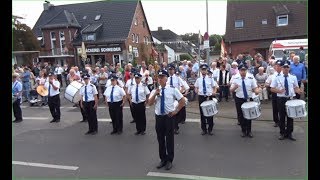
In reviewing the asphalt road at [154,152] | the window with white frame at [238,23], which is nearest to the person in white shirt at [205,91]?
the asphalt road at [154,152]

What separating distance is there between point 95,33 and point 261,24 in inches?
801

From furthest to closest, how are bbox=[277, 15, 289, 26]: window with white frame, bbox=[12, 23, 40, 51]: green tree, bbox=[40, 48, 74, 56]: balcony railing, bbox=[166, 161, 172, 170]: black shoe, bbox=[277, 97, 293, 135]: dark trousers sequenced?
bbox=[40, 48, 74, 56]: balcony railing
bbox=[12, 23, 40, 51]: green tree
bbox=[277, 15, 289, 26]: window with white frame
bbox=[277, 97, 293, 135]: dark trousers
bbox=[166, 161, 172, 170]: black shoe

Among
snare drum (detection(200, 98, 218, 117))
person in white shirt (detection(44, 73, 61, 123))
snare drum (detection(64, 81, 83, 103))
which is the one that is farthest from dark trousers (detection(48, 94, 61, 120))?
snare drum (detection(200, 98, 218, 117))

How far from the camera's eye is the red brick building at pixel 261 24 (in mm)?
34875

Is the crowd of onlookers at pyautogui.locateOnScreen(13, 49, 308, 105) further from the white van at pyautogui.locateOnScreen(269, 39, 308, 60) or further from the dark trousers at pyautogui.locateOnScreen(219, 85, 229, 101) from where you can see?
the white van at pyautogui.locateOnScreen(269, 39, 308, 60)

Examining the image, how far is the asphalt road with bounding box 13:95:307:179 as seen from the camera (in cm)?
686

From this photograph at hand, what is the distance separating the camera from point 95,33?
43.8 metres

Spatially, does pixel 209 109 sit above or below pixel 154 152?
above

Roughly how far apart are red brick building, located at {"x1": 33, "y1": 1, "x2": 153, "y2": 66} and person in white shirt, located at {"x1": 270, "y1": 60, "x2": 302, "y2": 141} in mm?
34540

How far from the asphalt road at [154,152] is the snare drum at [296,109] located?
2.25ft

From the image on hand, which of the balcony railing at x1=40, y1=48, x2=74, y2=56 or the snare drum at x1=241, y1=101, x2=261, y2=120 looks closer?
the snare drum at x1=241, y1=101, x2=261, y2=120

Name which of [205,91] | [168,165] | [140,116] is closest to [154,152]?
[168,165]

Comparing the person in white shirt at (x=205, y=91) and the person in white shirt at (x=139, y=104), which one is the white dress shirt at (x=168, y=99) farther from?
the person in white shirt at (x=139, y=104)

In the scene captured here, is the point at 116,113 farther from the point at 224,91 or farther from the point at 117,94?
the point at 224,91
